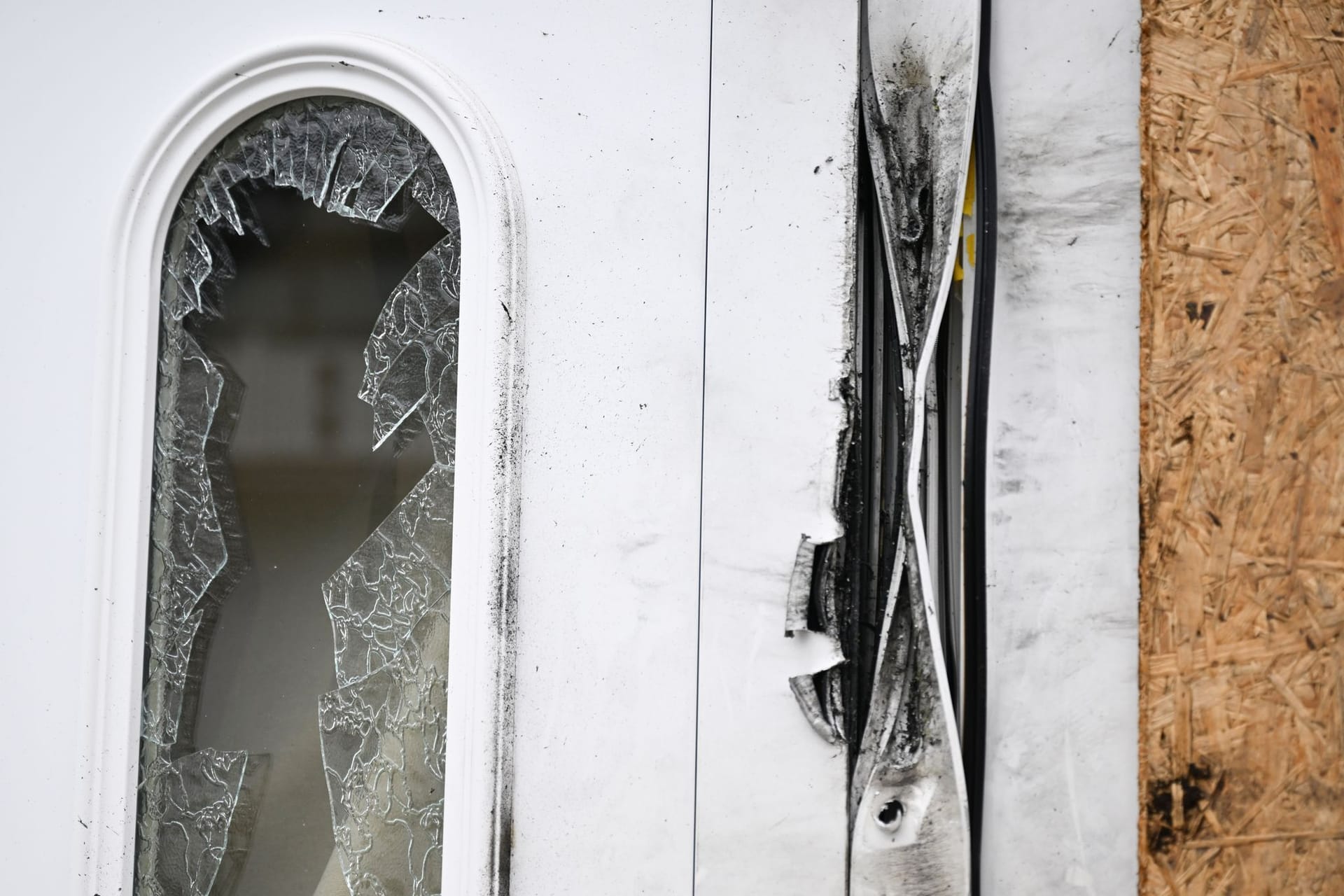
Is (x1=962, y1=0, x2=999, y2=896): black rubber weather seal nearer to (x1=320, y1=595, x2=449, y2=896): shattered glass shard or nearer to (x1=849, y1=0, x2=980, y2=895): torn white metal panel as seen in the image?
(x1=849, y1=0, x2=980, y2=895): torn white metal panel

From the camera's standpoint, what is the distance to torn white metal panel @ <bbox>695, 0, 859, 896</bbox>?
0.88 meters

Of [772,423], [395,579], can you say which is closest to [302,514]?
[395,579]

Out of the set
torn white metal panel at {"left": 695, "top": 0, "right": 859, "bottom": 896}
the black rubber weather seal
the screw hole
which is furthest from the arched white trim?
the black rubber weather seal

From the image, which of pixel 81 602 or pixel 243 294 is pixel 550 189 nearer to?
pixel 243 294

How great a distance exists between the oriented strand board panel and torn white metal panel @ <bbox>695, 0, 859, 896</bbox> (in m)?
0.33

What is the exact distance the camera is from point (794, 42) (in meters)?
0.92

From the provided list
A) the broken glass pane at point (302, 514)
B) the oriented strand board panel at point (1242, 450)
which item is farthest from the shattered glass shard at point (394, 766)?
the oriented strand board panel at point (1242, 450)

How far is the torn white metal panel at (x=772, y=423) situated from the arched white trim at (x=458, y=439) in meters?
0.24

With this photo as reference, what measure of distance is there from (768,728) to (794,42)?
803 mm

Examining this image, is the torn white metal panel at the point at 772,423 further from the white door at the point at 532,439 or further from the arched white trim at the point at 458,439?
the arched white trim at the point at 458,439

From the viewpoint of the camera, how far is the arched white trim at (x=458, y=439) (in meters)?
0.90

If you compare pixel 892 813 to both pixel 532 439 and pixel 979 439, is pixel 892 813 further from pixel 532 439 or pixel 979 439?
pixel 532 439

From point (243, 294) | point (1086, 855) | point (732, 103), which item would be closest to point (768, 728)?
point (1086, 855)

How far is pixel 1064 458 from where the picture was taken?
35.6 inches
